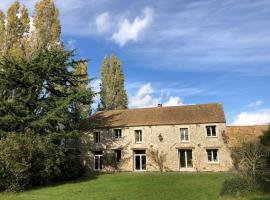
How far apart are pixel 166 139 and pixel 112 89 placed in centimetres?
1719

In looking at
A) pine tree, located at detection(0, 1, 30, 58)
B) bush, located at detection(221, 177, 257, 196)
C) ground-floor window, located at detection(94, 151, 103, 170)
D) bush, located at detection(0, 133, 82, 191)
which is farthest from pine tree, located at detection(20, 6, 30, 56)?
bush, located at detection(221, 177, 257, 196)

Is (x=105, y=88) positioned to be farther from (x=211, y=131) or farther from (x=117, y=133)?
(x=211, y=131)

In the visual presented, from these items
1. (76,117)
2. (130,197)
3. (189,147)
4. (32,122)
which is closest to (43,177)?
(32,122)

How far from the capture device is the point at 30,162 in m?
22.5

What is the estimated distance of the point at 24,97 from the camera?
2686cm

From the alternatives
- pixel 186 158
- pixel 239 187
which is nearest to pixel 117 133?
pixel 186 158

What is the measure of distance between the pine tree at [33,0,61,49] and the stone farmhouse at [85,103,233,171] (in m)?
11.5

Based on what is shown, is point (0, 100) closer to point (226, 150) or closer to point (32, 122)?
point (32, 122)

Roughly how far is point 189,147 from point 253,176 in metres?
15.5

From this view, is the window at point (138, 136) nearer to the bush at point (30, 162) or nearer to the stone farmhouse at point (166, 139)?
the stone farmhouse at point (166, 139)

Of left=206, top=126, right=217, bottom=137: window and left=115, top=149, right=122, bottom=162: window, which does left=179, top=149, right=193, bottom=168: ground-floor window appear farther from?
left=115, top=149, right=122, bottom=162: window

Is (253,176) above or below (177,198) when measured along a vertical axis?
above

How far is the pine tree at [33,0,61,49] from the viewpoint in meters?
30.9

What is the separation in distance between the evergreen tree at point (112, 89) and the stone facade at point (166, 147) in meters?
11.3
